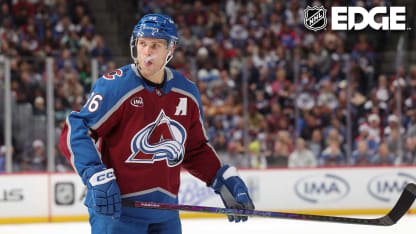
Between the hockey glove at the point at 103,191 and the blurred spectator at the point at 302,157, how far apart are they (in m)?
5.25

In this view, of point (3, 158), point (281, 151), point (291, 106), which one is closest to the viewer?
point (3, 158)

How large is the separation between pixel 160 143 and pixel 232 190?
15.3 inches

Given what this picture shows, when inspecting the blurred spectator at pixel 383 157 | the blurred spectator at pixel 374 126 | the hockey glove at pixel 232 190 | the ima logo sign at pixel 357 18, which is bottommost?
the blurred spectator at pixel 383 157

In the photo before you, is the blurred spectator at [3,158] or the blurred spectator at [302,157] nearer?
the blurred spectator at [3,158]

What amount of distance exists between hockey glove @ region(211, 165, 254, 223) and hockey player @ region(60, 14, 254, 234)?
7.6 inches

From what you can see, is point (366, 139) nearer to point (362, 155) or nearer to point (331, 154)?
point (362, 155)

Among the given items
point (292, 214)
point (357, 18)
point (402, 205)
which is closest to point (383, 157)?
point (357, 18)

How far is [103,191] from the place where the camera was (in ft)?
7.25

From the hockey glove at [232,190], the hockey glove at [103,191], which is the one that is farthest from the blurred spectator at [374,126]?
the hockey glove at [103,191]

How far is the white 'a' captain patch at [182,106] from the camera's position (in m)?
2.47

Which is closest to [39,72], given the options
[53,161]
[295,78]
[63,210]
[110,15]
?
[53,161]

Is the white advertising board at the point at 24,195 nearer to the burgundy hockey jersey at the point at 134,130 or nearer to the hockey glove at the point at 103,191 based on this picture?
the burgundy hockey jersey at the point at 134,130

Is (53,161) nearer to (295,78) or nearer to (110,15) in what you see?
(295,78)

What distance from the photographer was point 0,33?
958 cm
